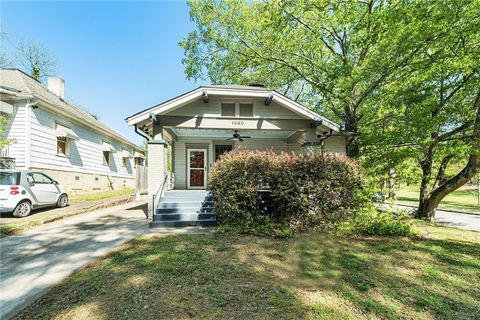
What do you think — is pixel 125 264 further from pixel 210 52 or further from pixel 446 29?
pixel 210 52

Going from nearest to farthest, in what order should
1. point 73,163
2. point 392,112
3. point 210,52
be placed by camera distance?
point 392,112, point 73,163, point 210,52

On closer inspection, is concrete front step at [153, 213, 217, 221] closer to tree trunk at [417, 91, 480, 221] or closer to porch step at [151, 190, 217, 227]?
porch step at [151, 190, 217, 227]

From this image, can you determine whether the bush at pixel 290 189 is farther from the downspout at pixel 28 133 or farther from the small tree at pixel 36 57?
the small tree at pixel 36 57

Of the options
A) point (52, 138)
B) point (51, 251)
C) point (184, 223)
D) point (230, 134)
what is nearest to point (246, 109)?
point (230, 134)

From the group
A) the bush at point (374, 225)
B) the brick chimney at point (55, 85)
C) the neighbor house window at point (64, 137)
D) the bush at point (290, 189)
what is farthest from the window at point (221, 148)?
the brick chimney at point (55, 85)

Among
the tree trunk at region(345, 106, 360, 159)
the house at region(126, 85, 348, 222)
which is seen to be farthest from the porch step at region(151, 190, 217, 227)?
the tree trunk at region(345, 106, 360, 159)

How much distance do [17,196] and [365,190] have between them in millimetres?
11107

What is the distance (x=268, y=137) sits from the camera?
40.5 feet

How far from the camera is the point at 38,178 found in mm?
8961

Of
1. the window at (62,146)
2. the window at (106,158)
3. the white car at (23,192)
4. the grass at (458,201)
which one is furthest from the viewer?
the window at (106,158)

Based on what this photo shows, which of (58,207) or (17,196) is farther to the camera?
(58,207)

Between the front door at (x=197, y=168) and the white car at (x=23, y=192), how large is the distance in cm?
570

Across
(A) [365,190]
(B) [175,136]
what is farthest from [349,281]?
(B) [175,136]

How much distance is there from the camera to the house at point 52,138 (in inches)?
398
